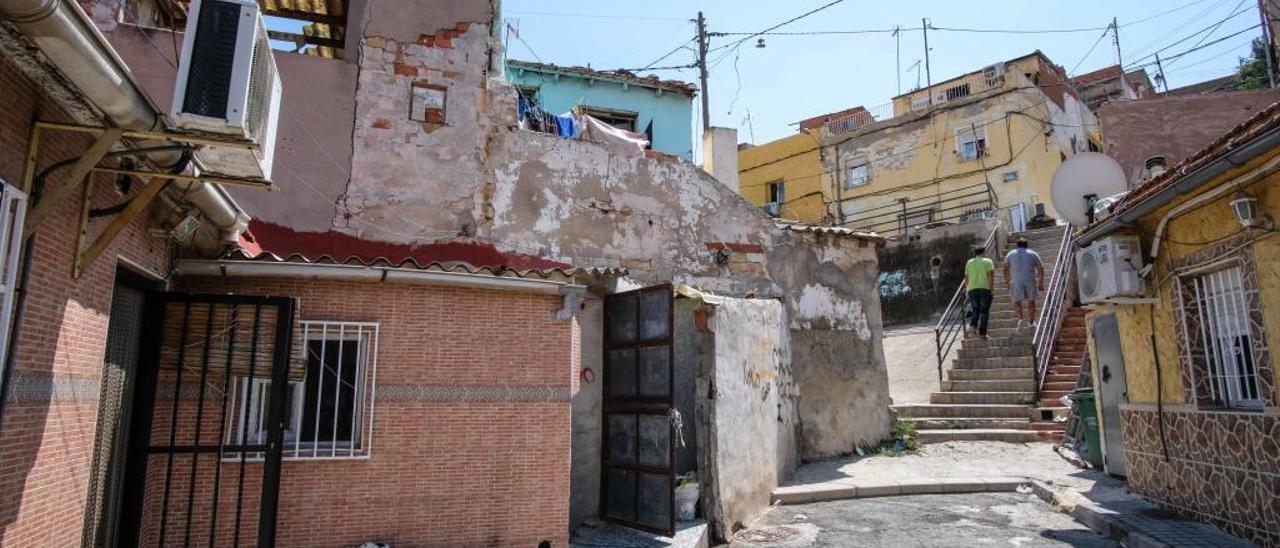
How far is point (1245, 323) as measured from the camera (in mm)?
6793

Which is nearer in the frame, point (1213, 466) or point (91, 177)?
point (91, 177)

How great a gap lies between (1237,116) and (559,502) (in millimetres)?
12310

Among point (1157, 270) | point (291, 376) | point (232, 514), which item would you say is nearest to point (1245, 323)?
point (1157, 270)

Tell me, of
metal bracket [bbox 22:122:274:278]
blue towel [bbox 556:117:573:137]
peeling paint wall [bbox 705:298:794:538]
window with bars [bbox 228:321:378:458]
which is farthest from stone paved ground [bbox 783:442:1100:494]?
metal bracket [bbox 22:122:274:278]

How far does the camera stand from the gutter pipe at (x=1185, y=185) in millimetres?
5637

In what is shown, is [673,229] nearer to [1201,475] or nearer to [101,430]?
[1201,475]

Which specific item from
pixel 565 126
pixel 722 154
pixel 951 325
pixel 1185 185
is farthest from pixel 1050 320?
pixel 565 126

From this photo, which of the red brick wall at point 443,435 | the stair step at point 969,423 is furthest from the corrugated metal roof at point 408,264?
the stair step at point 969,423

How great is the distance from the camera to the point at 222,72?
415cm

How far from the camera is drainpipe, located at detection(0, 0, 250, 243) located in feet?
10.2

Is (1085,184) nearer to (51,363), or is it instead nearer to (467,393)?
(467,393)

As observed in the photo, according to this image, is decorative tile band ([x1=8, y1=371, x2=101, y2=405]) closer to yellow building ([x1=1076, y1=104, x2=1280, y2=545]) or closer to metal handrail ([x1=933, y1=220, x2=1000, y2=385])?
yellow building ([x1=1076, y1=104, x2=1280, y2=545])

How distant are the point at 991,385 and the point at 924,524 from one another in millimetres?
6278

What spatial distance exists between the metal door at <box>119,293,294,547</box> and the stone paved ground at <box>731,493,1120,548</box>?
4.80 metres
